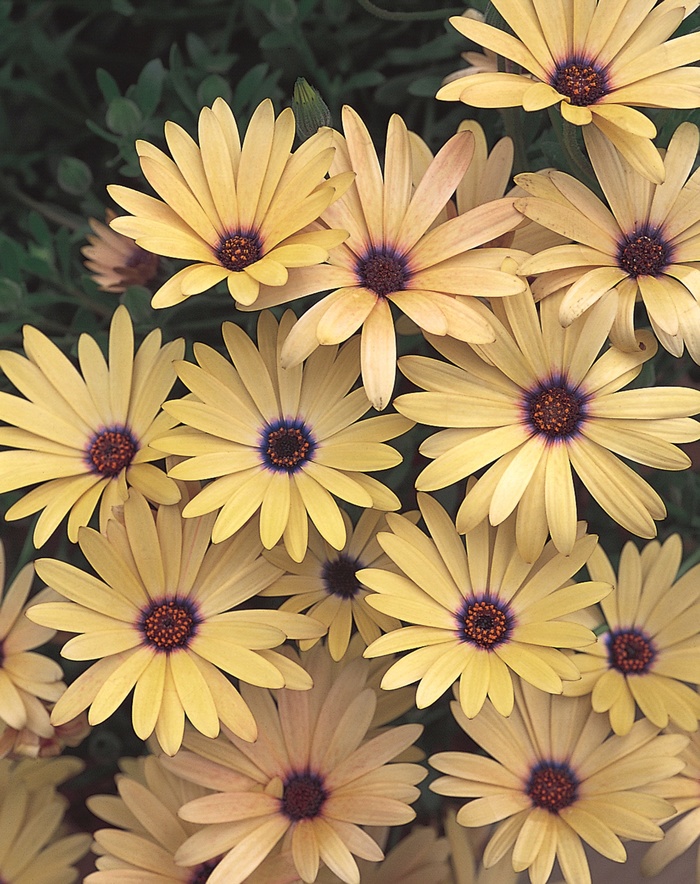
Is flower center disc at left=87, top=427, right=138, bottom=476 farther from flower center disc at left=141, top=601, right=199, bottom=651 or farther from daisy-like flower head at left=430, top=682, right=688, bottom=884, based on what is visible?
daisy-like flower head at left=430, top=682, right=688, bottom=884

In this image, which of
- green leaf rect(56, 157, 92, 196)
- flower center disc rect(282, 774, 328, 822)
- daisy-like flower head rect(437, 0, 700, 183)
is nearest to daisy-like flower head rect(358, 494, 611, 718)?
flower center disc rect(282, 774, 328, 822)

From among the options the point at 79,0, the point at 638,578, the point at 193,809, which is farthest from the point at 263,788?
the point at 79,0

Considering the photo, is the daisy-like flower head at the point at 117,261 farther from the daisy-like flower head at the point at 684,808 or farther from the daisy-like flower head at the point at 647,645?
A: the daisy-like flower head at the point at 684,808

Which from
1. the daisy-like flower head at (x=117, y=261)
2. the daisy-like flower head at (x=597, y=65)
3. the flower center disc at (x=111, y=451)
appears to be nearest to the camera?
the daisy-like flower head at (x=597, y=65)

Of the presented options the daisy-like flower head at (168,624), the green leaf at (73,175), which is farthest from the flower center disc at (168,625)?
the green leaf at (73,175)

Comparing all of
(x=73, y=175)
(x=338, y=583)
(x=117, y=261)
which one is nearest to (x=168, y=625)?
(x=338, y=583)

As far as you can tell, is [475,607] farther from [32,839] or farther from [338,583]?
[32,839]
